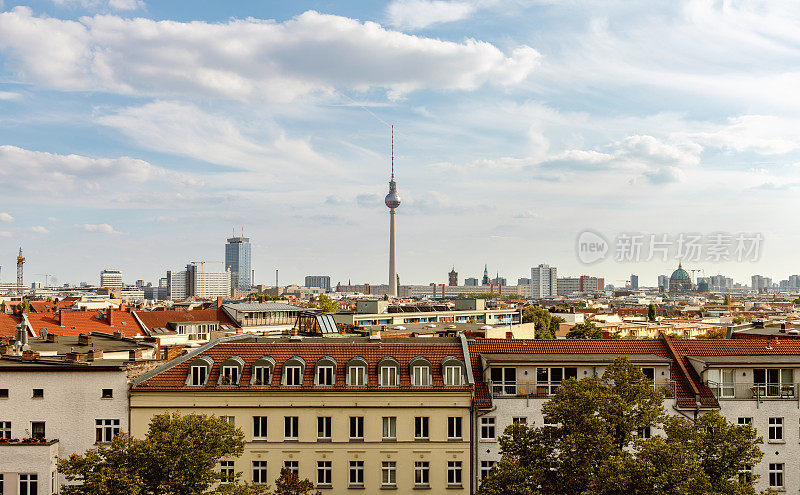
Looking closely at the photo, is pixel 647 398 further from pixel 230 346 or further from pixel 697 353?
pixel 230 346

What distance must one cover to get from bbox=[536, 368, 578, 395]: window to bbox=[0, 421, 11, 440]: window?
3218cm

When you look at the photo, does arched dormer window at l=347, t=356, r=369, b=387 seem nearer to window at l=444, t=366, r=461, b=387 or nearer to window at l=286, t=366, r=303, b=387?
window at l=286, t=366, r=303, b=387

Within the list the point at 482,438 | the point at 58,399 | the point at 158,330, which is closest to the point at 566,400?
the point at 482,438

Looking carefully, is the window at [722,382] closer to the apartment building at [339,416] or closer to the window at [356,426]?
the apartment building at [339,416]

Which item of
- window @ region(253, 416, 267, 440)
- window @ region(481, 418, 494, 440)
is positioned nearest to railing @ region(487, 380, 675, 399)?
window @ region(481, 418, 494, 440)

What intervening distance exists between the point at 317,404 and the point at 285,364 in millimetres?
3211

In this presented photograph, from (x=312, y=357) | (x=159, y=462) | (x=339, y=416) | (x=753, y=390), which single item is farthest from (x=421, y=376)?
(x=753, y=390)

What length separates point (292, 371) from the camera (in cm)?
4325

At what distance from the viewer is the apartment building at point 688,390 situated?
138 ft

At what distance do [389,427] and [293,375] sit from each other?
674cm

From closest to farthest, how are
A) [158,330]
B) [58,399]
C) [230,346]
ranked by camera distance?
[58,399]
[230,346]
[158,330]

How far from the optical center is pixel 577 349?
47438 mm

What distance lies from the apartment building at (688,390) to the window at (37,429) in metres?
26.1

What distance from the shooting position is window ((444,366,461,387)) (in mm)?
43156
